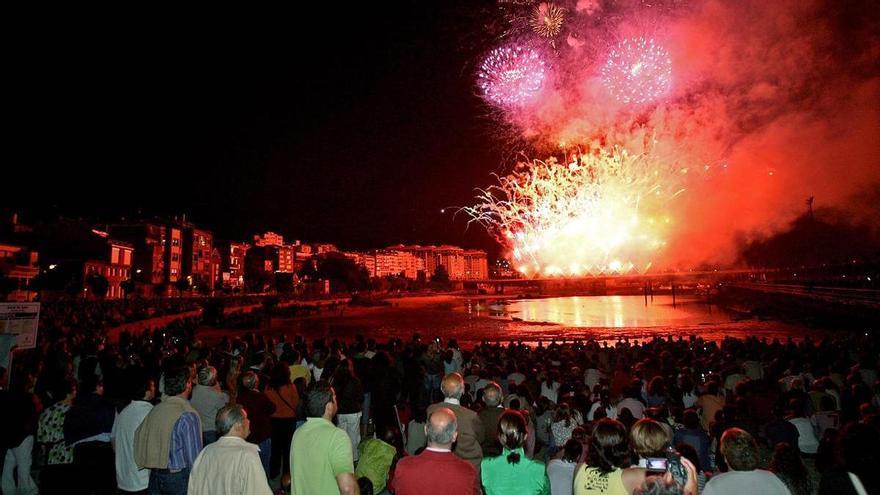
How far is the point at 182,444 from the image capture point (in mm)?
4254

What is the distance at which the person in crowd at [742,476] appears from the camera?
322cm

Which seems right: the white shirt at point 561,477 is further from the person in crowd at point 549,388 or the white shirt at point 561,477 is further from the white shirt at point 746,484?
the person in crowd at point 549,388

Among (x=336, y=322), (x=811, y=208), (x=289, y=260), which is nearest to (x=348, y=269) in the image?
(x=289, y=260)

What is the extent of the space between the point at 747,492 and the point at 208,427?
233 inches

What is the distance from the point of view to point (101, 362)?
9391 millimetres

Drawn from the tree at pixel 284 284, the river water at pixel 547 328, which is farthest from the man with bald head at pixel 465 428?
the tree at pixel 284 284

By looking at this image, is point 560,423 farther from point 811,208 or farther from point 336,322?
point 811,208

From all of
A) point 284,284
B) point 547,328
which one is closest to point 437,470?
point 547,328

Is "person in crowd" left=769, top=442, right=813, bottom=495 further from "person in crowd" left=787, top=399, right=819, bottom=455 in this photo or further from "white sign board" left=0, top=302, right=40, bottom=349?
"white sign board" left=0, top=302, right=40, bottom=349

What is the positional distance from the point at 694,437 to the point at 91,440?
6.75 m

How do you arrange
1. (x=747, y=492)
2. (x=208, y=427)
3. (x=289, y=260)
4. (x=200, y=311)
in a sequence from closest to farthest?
(x=747, y=492) < (x=208, y=427) < (x=200, y=311) < (x=289, y=260)

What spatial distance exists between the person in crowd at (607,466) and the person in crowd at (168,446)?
339cm

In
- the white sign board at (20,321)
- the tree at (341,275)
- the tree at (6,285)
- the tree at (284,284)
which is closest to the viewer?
the white sign board at (20,321)

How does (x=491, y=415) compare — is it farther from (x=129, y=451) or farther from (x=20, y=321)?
(x=20, y=321)
